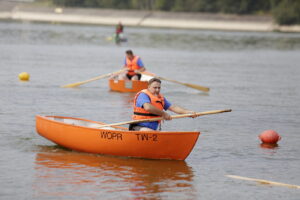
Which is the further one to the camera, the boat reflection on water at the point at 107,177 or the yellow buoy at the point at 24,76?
the yellow buoy at the point at 24,76

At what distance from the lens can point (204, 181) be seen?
1362 cm

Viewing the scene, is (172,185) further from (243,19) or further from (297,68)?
(243,19)

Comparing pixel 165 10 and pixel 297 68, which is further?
pixel 165 10

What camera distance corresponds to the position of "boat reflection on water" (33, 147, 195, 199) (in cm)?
1248

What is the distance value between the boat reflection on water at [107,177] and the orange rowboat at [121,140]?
6.2 inches

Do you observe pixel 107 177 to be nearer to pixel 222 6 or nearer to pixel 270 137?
pixel 270 137

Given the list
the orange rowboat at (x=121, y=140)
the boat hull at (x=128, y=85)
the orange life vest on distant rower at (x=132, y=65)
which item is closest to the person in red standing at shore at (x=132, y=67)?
the orange life vest on distant rower at (x=132, y=65)

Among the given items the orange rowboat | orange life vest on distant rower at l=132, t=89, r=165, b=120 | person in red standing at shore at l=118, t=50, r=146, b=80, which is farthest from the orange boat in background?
orange life vest on distant rower at l=132, t=89, r=165, b=120

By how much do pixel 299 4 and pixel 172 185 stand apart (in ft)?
356

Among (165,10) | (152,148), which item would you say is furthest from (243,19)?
(152,148)

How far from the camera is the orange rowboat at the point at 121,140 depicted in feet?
47.6

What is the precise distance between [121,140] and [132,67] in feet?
39.5

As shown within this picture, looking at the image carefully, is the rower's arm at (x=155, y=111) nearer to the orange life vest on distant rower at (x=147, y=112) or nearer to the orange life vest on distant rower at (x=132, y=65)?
the orange life vest on distant rower at (x=147, y=112)

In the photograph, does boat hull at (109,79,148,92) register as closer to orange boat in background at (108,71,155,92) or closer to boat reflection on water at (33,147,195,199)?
orange boat in background at (108,71,155,92)
